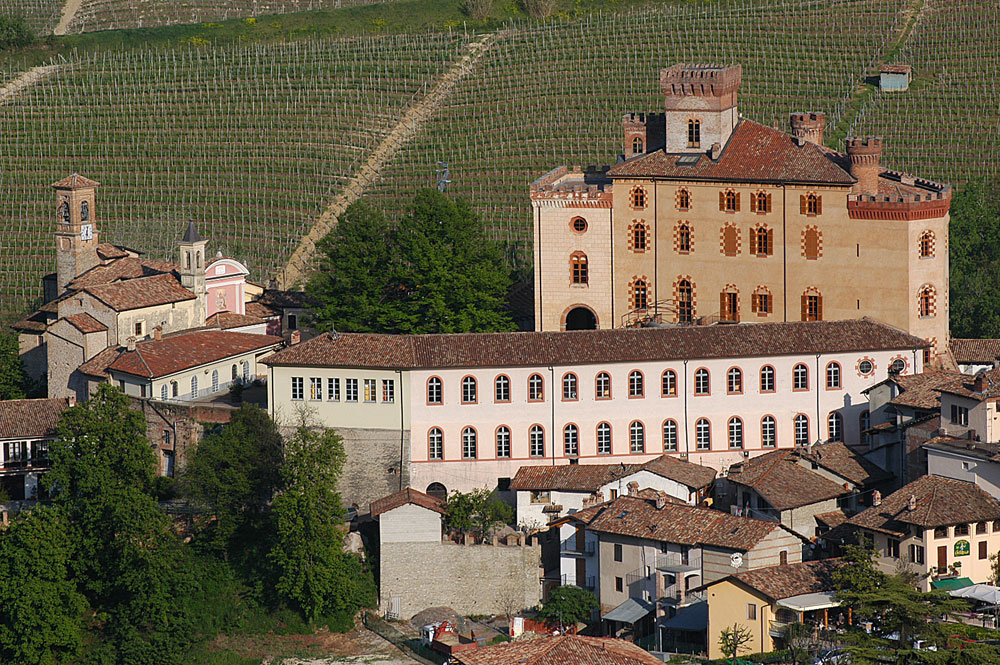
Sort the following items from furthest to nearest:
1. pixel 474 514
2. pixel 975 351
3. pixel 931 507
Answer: pixel 975 351 → pixel 474 514 → pixel 931 507

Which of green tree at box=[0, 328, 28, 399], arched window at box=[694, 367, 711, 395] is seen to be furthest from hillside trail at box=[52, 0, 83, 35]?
arched window at box=[694, 367, 711, 395]

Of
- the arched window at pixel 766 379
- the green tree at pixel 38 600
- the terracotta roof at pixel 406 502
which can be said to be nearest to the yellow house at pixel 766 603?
the terracotta roof at pixel 406 502

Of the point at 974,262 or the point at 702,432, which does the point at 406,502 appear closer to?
the point at 702,432

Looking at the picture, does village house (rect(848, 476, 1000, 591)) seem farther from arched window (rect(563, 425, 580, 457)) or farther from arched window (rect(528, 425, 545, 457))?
arched window (rect(528, 425, 545, 457))

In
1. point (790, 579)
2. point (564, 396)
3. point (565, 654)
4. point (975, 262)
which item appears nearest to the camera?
point (565, 654)

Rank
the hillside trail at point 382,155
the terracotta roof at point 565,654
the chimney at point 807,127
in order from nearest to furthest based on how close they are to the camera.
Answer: the terracotta roof at point 565,654 < the chimney at point 807,127 < the hillside trail at point 382,155

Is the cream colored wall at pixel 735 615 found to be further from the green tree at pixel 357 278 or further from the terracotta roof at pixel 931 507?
the green tree at pixel 357 278

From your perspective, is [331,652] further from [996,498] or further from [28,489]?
[996,498]

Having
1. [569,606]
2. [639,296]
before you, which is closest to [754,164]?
[639,296]
